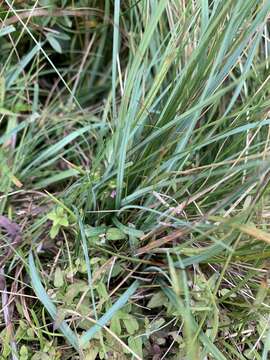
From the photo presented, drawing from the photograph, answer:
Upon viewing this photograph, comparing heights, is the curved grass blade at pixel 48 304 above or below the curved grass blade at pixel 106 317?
below

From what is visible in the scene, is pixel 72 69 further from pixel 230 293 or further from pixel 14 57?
pixel 230 293

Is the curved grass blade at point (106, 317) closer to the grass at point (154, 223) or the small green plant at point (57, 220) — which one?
the grass at point (154, 223)

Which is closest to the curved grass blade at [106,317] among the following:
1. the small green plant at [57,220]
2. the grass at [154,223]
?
the grass at [154,223]

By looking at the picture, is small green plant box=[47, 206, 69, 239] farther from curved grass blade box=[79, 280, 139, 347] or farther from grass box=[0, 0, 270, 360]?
curved grass blade box=[79, 280, 139, 347]

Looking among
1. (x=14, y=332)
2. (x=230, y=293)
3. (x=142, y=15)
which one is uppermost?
(x=142, y=15)

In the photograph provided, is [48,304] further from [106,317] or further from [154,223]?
[154,223]

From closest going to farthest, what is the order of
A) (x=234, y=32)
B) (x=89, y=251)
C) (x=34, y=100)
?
(x=234, y=32)
(x=89, y=251)
(x=34, y=100)

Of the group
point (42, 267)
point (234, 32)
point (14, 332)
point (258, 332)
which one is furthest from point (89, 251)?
point (234, 32)
